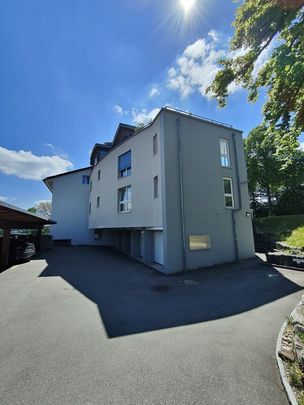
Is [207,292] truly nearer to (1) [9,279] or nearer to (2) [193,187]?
(2) [193,187]

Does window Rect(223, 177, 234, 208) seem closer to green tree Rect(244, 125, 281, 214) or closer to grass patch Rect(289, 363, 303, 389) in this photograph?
grass patch Rect(289, 363, 303, 389)

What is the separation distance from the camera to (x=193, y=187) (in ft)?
38.2

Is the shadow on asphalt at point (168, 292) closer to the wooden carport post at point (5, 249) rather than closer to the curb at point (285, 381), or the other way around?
the curb at point (285, 381)

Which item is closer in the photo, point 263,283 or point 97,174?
point 263,283

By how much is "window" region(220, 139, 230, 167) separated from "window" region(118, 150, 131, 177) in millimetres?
6653

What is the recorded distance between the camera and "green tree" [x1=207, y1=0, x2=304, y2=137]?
4746 mm

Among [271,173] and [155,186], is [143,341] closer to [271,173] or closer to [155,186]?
[155,186]

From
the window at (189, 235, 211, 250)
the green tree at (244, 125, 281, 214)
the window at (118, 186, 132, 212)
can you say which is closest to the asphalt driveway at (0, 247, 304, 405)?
the window at (189, 235, 211, 250)

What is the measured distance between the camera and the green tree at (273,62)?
4.75 metres

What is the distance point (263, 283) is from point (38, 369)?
25.8 ft

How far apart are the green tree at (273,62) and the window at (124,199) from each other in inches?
360

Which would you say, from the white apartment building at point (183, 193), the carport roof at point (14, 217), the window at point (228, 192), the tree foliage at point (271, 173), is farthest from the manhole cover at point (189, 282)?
the tree foliage at point (271, 173)

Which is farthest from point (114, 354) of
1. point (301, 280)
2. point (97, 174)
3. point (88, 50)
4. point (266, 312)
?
point (97, 174)

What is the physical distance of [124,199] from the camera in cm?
1552
